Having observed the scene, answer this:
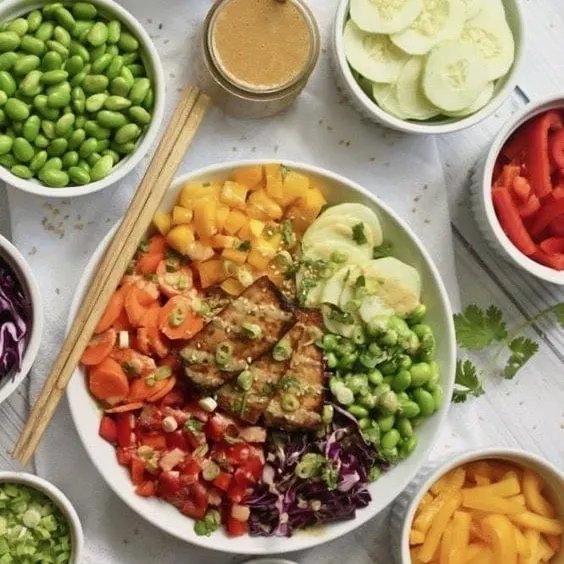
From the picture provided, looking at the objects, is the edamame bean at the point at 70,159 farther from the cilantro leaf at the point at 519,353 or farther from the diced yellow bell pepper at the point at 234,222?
the cilantro leaf at the point at 519,353

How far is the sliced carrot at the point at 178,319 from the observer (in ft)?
8.50

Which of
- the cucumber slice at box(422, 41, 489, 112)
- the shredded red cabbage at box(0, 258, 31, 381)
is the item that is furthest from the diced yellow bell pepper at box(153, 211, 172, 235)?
the cucumber slice at box(422, 41, 489, 112)

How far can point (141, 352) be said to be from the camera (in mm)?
2613

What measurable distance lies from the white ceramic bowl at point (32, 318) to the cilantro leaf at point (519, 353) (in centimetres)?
122

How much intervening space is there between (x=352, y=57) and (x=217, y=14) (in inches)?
13.7

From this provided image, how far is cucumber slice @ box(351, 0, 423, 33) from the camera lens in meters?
2.64

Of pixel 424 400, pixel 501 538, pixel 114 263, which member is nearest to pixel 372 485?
pixel 424 400

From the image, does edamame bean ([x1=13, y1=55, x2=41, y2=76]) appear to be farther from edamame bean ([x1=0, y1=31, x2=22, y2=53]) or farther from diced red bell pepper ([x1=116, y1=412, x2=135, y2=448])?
diced red bell pepper ([x1=116, y1=412, x2=135, y2=448])

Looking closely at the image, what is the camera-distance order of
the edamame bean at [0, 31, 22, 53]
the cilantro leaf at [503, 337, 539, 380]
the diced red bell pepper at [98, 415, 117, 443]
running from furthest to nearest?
1. the cilantro leaf at [503, 337, 539, 380]
2. the diced red bell pepper at [98, 415, 117, 443]
3. the edamame bean at [0, 31, 22, 53]

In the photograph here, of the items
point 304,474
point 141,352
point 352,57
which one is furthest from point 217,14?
point 304,474

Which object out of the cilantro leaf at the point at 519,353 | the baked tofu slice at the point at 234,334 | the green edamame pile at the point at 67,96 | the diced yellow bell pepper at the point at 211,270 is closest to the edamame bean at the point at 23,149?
the green edamame pile at the point at 67,96

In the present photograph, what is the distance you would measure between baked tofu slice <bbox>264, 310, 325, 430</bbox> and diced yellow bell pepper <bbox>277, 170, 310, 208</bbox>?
0.31m

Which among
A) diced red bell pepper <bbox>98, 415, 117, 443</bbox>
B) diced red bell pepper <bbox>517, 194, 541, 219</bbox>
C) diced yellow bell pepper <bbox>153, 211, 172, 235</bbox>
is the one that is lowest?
diced red bell pepper <bbox>98, 415, 117, 443</bbox>

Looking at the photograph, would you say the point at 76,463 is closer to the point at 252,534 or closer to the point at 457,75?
the point at 252,534
